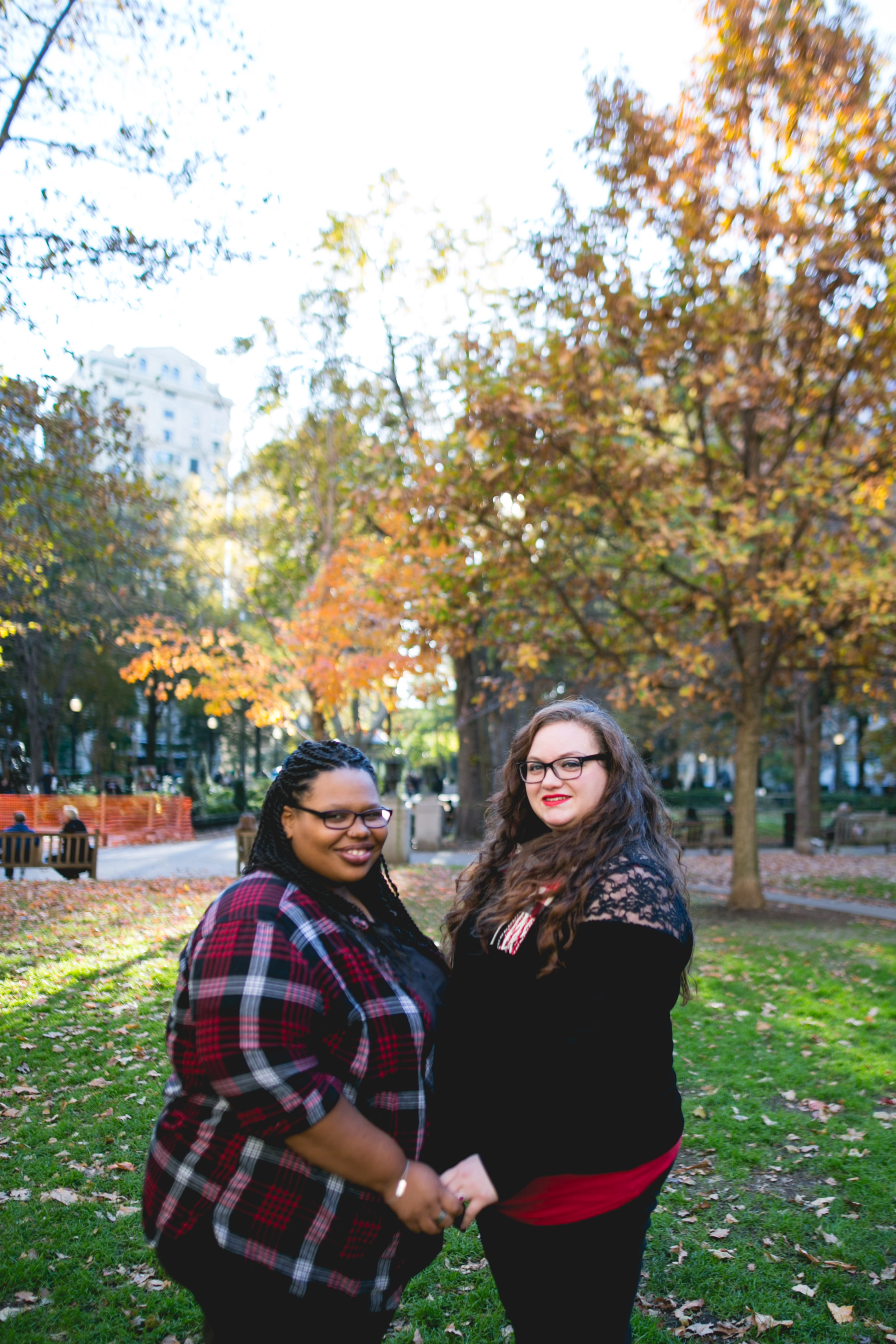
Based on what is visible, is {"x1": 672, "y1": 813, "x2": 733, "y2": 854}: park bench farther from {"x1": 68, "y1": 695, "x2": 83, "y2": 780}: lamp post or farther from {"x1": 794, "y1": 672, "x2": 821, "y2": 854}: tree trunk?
{"x1": 68, "y1": 695, "x2": 83, "y2": 780}: lamp post

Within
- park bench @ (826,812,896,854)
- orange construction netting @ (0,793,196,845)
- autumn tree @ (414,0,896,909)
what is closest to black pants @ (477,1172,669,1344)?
autumn tree @ (414,0,896,909)

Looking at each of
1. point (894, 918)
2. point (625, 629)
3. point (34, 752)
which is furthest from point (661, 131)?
point (34, 752)

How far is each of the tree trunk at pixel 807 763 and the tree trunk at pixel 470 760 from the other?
27.0 feet

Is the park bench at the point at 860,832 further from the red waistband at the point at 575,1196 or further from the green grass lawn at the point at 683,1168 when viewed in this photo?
the red waistband at the point at 575,1196

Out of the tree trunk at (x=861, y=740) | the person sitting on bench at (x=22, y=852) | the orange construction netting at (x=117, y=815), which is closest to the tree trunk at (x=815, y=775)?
the tree trunk at (x=861, y=740)

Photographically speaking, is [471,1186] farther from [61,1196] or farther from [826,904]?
[826,904]

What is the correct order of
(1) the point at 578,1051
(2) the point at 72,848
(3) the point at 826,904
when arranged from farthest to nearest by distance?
(2) the point at 72,848
(3) the point at 826,904
(1) the point at 578,1051

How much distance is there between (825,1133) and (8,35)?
12.5 meters

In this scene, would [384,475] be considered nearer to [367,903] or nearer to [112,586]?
[112,586]

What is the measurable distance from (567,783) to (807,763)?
82.6 feet

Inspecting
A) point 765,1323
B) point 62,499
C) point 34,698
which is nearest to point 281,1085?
point 765,1323

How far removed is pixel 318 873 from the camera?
2.14 metres

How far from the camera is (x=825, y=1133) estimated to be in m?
5.30

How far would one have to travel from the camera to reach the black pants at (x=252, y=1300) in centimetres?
187
